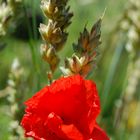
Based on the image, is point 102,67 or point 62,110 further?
point 102,67

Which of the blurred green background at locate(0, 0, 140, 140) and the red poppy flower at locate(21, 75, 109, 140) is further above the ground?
the blurred green background at locate(0, 0, 140, 140)

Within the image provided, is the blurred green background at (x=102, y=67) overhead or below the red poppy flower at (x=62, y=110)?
overhead

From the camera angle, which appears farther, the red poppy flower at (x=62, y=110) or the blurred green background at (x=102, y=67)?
the blurred green background at (x=102, y=67)

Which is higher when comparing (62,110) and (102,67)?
(102,67)

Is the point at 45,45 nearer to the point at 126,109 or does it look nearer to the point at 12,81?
the point at 12,81
